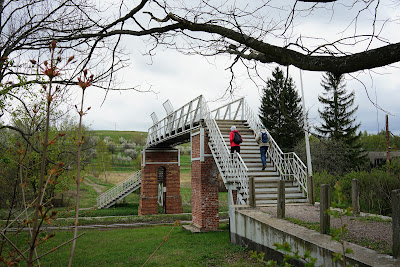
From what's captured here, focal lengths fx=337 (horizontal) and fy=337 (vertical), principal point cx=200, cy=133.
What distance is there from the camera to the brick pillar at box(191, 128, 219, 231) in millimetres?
15125

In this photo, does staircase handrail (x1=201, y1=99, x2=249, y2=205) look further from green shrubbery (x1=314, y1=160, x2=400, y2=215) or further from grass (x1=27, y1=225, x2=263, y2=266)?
green shrubbery (x1=314, y1=160, x2=400, y2=215)

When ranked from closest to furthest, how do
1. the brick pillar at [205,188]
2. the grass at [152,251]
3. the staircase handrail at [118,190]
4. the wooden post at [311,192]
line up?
the grass at [152,251] → the wooden post at [311,192] → the brick pillar at [205,188] → the staircase handrail at [118,190]

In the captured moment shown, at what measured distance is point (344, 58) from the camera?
3.99 meters

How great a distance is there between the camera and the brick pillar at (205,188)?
15.1 metres

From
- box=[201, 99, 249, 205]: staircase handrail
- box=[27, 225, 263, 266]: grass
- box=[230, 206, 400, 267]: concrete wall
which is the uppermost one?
box=[201, 99, 249, 205]: staircase handrail

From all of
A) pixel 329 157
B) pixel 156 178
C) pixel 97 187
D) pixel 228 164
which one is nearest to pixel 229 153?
pixel 228 164

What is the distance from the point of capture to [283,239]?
7242 millimetres

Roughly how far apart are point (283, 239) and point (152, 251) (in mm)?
5631

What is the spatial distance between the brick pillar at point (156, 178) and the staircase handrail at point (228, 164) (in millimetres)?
11648

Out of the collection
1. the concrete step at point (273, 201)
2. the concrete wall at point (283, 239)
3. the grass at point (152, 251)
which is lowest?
the grass at point (152, 251)

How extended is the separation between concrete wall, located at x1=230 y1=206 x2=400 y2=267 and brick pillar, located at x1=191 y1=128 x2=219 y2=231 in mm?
4744

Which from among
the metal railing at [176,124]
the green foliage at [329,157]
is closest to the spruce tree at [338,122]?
the green foliage at [329,157]

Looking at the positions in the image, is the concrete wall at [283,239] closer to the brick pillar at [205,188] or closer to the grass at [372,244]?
the grass at [372,244]

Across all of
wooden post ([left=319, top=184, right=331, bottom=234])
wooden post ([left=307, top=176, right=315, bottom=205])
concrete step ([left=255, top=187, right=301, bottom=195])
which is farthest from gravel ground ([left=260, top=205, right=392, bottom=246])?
concrete step ([left=255, top=187, right=301, bottom=195])
